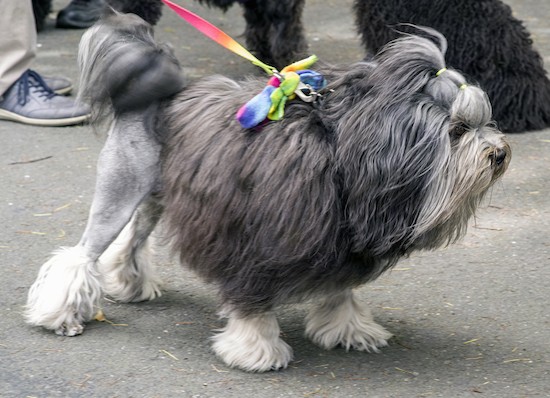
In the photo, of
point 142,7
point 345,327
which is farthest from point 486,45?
point 345,327

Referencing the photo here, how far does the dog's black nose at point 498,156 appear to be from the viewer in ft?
10.0

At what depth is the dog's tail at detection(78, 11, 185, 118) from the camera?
3459 millimetres

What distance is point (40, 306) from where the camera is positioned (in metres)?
3.65

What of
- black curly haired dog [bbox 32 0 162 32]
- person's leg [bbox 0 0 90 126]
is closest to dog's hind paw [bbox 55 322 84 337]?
person's leg [bbox 0 0 90 126]

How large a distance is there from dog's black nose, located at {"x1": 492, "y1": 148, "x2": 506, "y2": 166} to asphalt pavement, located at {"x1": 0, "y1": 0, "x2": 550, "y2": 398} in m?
0.82

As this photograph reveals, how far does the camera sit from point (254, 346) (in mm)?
3418

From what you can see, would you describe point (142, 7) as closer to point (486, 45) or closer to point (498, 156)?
point (486, 45)

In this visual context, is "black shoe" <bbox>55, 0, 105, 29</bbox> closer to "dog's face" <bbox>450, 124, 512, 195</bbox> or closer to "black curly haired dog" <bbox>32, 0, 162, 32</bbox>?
"black curly haired dog" <bbox>32, 0, 162, 32</bbox>

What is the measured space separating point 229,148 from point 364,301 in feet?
3.55

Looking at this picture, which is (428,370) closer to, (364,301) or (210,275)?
(364,301)

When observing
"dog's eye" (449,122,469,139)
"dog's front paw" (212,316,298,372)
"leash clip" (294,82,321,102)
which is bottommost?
"dog's front paw" (212,316,298,372)

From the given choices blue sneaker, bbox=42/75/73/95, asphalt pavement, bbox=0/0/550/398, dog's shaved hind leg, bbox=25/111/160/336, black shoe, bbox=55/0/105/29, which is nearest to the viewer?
asphalt pavement, bbox=0/0/550/398

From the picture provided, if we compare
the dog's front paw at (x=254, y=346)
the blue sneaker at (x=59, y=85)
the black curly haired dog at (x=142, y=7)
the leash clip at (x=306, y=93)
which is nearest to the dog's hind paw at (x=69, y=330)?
the dog's front paw at (x=254, y=346)

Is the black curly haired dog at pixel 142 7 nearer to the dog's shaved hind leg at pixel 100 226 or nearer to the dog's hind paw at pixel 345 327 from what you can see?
the dog's shaved hind leg at pixel 100 226
